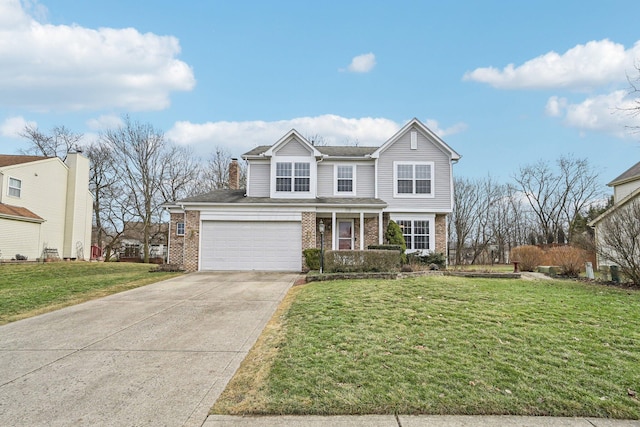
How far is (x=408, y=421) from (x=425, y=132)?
17.3m

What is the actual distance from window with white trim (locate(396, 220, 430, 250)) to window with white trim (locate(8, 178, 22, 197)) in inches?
852

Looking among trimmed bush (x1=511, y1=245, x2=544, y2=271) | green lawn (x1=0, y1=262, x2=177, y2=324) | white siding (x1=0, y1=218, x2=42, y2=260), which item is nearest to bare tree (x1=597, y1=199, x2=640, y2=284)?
trimmed bush (x1=511, y1=245, x2=544, y2=271)

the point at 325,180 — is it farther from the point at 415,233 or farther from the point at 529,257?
the point at 529,257

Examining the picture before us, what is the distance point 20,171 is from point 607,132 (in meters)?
32.2

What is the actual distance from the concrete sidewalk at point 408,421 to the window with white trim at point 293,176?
49.3ft

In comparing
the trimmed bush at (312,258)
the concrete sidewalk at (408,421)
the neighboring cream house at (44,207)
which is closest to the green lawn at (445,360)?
the concrete sidewalk at (408,421)

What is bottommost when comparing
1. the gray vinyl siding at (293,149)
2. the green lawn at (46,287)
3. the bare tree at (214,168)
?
the green lawn at (46,287)

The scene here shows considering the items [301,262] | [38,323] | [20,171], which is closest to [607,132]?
[301,262]

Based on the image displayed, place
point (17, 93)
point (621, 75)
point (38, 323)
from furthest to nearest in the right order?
point (17, 93) → point (621, 75) → point (38, 323)

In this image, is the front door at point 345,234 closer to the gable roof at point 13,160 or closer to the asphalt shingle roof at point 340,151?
the asphalt shingle roof at point 340,151

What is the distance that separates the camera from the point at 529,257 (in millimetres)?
17766

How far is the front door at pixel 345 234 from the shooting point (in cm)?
1841

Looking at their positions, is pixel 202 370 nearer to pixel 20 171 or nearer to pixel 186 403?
pixel 186 403

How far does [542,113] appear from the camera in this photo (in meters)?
18.9
